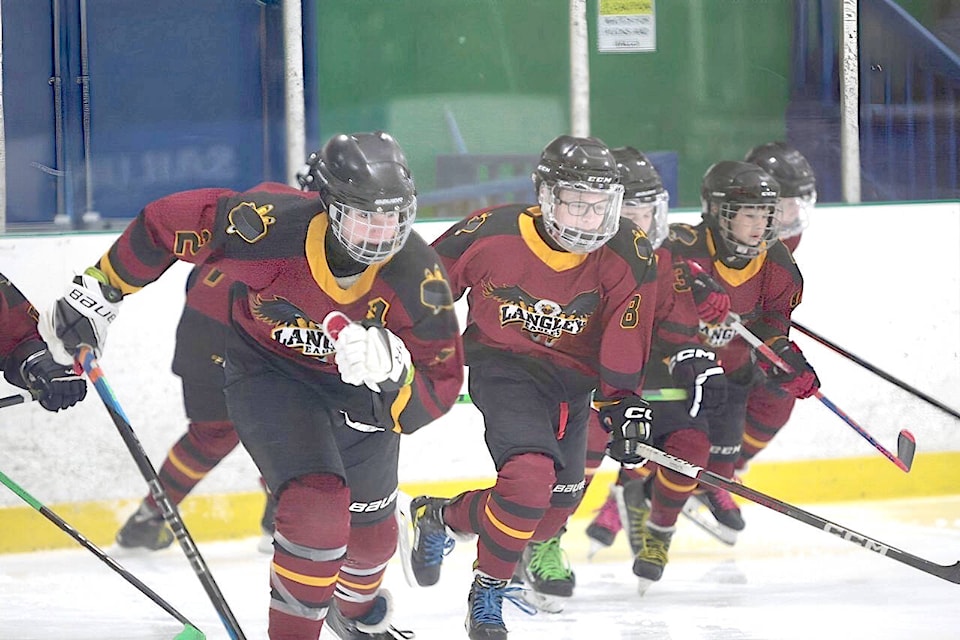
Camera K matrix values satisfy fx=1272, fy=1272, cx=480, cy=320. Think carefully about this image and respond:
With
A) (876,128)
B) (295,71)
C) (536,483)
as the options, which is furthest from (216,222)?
(876,128)

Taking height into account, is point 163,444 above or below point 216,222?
below

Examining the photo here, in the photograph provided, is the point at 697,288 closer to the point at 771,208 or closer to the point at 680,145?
the point at 771,208

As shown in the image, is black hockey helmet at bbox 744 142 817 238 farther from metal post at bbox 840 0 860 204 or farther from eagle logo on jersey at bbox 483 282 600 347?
eagle logo on jersey at bbox 483 282 600 347

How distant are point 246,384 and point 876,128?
8.30 ft

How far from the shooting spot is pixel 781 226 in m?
3.82

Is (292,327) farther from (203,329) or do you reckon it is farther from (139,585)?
(203,329)

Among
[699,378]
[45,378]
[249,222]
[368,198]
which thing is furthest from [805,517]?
[45,378]

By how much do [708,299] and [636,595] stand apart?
792 millimetres

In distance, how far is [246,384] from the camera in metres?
2.41

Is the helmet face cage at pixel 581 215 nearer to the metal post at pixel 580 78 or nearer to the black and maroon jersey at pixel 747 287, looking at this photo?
the black and maroon jersey at pixel 747 287

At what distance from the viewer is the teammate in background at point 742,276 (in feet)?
11.3

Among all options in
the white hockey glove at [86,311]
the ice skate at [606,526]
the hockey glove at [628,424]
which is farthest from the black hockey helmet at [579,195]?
the ice skate at [606,526]

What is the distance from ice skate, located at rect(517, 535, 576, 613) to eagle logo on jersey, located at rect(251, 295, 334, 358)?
94cm

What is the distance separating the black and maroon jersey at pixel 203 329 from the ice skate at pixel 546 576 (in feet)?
3.03
